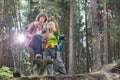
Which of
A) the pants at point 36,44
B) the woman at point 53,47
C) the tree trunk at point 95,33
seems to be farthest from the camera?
the tree trunk at point 95,33

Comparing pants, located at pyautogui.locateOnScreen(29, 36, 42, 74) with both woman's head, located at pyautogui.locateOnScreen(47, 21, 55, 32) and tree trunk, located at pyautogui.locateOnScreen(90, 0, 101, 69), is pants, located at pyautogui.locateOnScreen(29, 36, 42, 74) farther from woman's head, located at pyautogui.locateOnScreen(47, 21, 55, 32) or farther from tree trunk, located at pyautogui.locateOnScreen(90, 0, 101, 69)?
tree trunk, located at pyautogui.locateOnScreen(90, 0, 101, 69)

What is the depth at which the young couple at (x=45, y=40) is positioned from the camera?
16.9ft

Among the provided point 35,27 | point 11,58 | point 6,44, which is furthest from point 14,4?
point 35,27

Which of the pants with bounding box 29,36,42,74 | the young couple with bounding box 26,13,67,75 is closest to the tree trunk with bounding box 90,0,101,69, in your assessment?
the young couple with bounding box 26,13,67,75

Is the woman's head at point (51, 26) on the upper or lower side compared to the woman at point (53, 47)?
upper

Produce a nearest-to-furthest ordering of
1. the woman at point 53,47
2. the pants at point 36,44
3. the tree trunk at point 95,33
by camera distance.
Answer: the pants at point 36,44 → the woman at point 53,47 → the tree trunk at point 95,33

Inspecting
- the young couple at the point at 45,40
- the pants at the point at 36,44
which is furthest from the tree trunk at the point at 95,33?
the pants at the point at 36,44

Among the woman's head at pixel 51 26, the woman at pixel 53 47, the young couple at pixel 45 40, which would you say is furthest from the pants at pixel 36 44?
the woman's head at pixel 51 26

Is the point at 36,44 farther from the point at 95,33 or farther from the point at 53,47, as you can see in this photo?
the point at 95,33

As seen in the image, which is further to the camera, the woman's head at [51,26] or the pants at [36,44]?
the woman's head at [51,26]

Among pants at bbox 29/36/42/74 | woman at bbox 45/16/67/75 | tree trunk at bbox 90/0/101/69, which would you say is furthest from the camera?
tree trunk at bbox 90/0/101/69

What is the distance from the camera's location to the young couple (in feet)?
16.9

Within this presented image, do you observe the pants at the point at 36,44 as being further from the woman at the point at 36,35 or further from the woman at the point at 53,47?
the woman at the point at 53,47

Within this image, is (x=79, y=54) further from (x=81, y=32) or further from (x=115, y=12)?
(x=115, y=12)
